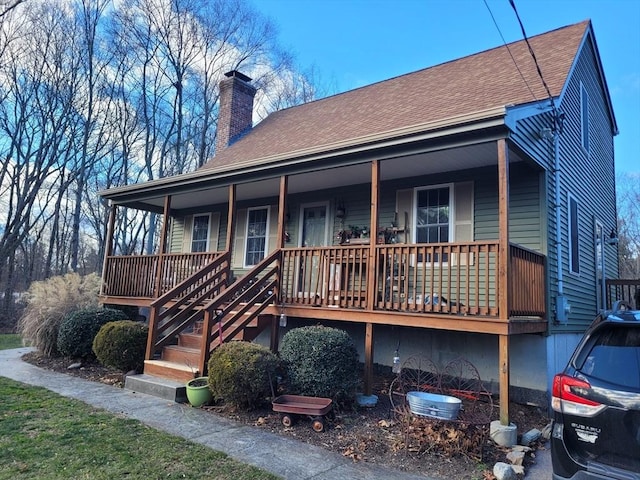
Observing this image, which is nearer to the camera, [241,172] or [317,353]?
[317,353]

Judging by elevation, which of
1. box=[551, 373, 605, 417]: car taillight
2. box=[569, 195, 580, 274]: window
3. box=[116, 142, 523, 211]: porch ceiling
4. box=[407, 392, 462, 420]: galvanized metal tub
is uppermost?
box=[116, 142, 523, 211]: porch ceiling

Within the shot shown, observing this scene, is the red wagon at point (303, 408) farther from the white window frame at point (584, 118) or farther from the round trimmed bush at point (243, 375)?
the white window frame at point (584, 118)

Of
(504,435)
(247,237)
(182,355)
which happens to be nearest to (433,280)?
(504,435)

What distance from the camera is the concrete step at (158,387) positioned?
6180 mm

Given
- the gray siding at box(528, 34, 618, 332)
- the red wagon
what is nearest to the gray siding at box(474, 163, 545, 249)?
the gray siding at box(528, 34, 618, 332)

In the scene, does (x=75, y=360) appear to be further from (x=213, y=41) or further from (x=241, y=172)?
(x=213, y=41)

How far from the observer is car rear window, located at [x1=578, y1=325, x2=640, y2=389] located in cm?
251

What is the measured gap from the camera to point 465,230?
7.82 m

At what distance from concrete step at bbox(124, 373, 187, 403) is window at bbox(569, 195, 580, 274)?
6826 mm

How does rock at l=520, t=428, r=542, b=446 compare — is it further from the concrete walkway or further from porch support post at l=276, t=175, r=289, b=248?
porch support post at l=276, t=175, r=289, b=248

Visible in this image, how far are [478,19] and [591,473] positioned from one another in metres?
5.49

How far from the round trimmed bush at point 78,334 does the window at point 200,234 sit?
399 cm

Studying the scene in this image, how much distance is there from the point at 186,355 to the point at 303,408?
8.67 feet

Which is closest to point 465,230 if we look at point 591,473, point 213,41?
point 591,473
